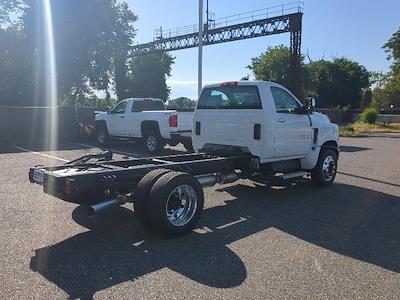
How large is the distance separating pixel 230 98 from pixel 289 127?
49.4 inches

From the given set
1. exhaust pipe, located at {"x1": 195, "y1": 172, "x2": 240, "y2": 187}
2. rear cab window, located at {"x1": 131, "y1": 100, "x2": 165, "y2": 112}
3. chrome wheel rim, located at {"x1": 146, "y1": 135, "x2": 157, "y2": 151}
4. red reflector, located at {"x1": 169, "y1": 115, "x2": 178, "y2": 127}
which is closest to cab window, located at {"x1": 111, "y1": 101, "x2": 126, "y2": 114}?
rear cab window, located at {"x1": 131, "y1": 100, "x2": 165, "y2": 112}

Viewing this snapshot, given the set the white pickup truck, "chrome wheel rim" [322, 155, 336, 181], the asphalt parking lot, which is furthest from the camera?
the white pickup truck

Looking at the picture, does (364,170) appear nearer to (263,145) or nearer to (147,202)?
(263,145)

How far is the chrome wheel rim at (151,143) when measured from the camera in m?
14.9

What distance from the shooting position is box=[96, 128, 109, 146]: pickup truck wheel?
17391 mm

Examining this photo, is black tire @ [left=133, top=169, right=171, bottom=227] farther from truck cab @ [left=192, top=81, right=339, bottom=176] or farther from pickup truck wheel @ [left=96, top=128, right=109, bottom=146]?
pickup truck wheel @ [left=96, top=128, right=109, bottom=146]

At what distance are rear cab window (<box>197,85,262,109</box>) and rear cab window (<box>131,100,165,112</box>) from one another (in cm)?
741

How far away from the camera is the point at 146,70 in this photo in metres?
71.9

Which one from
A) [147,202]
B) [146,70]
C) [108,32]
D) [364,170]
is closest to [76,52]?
[108,32]

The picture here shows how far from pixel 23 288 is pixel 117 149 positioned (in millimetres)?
12423

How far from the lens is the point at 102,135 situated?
1758 cm

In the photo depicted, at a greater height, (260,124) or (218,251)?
(260,124)

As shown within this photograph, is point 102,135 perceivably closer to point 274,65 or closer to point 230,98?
point 230,98

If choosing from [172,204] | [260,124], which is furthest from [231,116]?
[172,204]
